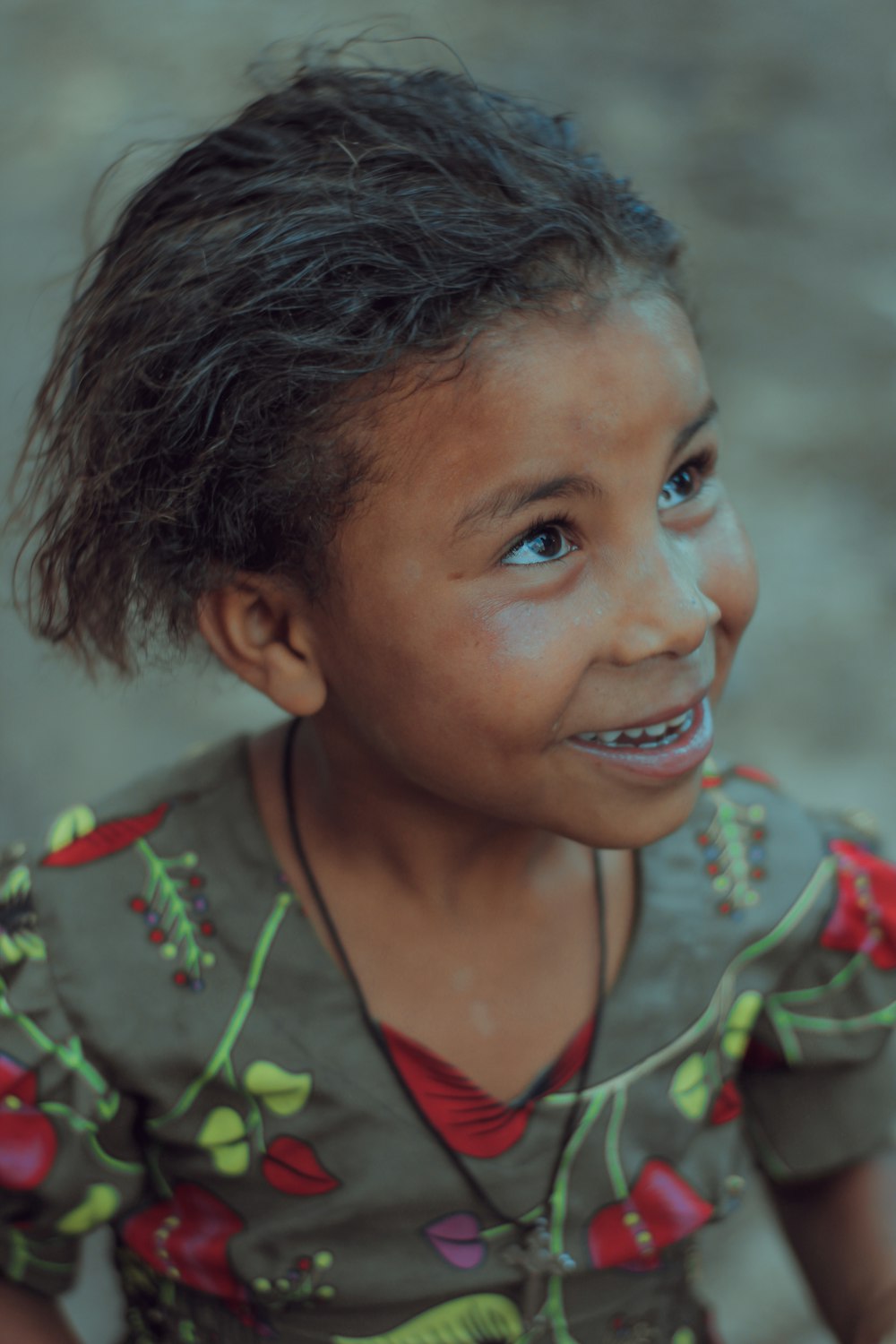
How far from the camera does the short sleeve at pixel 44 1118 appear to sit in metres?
1.12

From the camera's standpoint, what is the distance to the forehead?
0.97 metres

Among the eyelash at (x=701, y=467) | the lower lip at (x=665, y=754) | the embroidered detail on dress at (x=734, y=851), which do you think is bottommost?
the embroidered detail on dress at (x=734, y=851)

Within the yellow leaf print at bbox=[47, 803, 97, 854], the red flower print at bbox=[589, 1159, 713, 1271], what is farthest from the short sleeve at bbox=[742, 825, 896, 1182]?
the yellow leaf print at bbox=[47, 803, 97, 854]

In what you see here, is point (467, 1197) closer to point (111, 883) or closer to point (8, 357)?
point (111, 883)

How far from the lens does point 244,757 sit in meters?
1.28

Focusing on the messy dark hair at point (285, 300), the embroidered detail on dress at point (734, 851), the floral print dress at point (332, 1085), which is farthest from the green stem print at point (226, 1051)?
the embroidered detail on dress at point (734, 851)

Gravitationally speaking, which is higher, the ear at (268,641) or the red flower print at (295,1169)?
the ear at (268,641)

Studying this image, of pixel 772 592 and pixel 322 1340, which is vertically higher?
pixel 322 1340

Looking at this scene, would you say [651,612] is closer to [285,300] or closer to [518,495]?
[518,495]

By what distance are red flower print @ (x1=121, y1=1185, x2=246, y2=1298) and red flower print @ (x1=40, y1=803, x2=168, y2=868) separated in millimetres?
266

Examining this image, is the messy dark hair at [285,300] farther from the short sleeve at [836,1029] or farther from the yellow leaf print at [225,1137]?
the short sleeve at [836,1029]

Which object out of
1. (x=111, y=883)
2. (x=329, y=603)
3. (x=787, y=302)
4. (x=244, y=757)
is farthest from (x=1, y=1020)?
(x=787, y=302)

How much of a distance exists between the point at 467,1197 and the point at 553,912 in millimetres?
228

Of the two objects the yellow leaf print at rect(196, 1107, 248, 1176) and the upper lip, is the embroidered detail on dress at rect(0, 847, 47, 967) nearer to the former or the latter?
the yellow leaf print at rect(196, 1107, 248, 1176)
